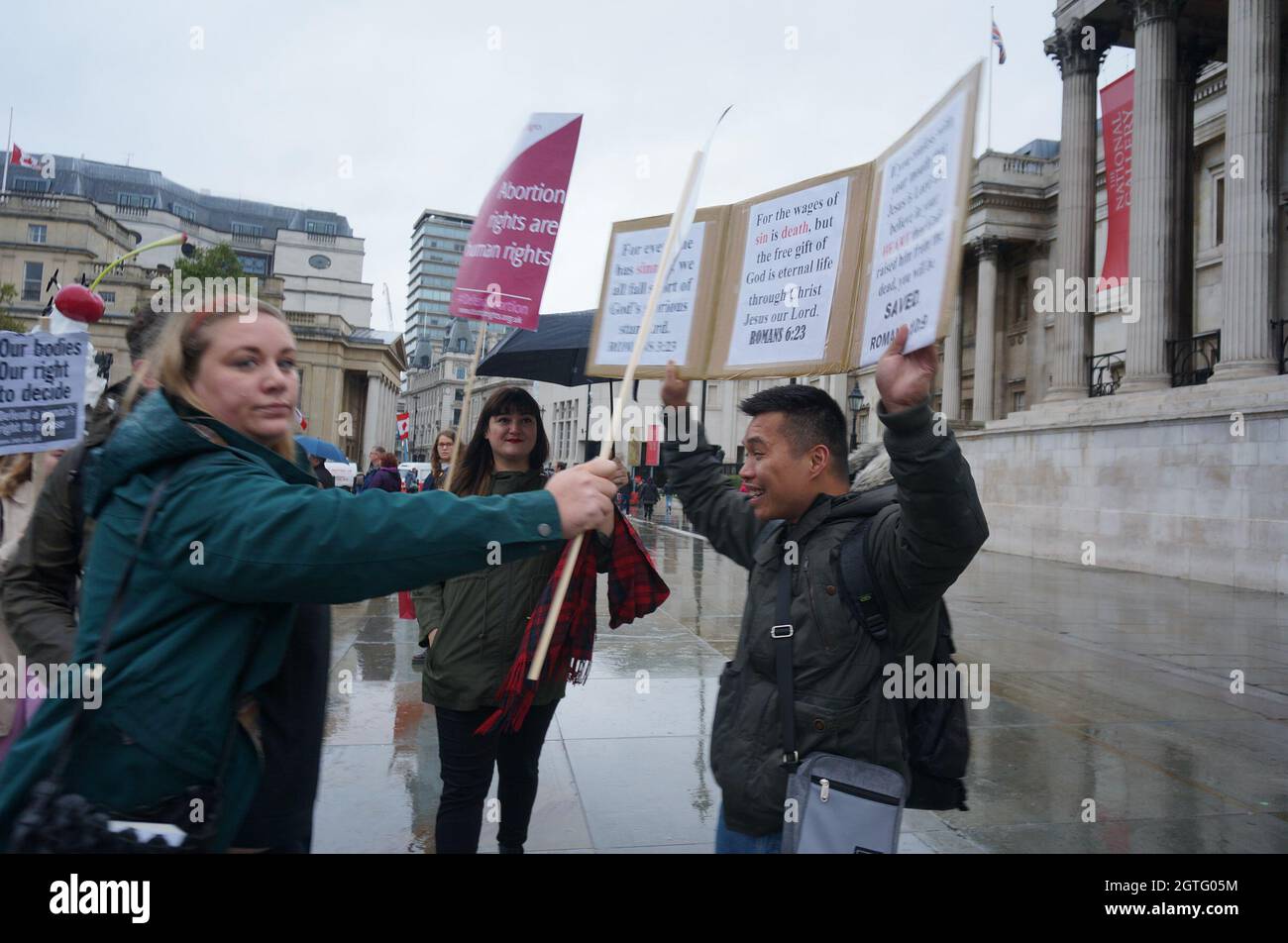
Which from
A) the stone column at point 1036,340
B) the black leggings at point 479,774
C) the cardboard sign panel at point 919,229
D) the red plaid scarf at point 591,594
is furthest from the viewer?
the stone column at point 1036,340

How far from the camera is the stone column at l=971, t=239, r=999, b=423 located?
33.3 metres

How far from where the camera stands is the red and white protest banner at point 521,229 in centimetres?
387

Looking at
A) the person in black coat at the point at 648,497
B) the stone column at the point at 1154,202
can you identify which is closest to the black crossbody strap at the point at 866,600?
the stone column at the point at 1154,202

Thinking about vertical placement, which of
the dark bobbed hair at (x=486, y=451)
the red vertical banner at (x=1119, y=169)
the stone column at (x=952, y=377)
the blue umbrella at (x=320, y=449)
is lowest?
the dark bobbed hair at (x=486, y=451)

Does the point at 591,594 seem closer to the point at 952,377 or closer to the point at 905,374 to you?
the point at 905,374

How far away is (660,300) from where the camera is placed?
3.58 meters

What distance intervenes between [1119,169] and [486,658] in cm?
2147

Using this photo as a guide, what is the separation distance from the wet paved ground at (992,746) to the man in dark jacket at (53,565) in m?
1.78

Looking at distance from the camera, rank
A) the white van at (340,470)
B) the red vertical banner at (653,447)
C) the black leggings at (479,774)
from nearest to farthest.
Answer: the black leggings at (479,774) → the red vertical banner at (653,447) → the white van at (340,470)

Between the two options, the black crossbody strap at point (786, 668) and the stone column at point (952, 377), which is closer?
the black crossbody strap at point (786, 668)

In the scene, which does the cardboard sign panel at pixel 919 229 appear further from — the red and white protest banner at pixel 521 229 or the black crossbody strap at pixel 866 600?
the red and white protest banner at pixel 521 229

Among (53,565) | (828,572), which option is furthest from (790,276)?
(53,565)

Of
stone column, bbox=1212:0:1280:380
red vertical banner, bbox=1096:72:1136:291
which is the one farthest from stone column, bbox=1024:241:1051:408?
stone column, bbox=1212:0:1280:380
